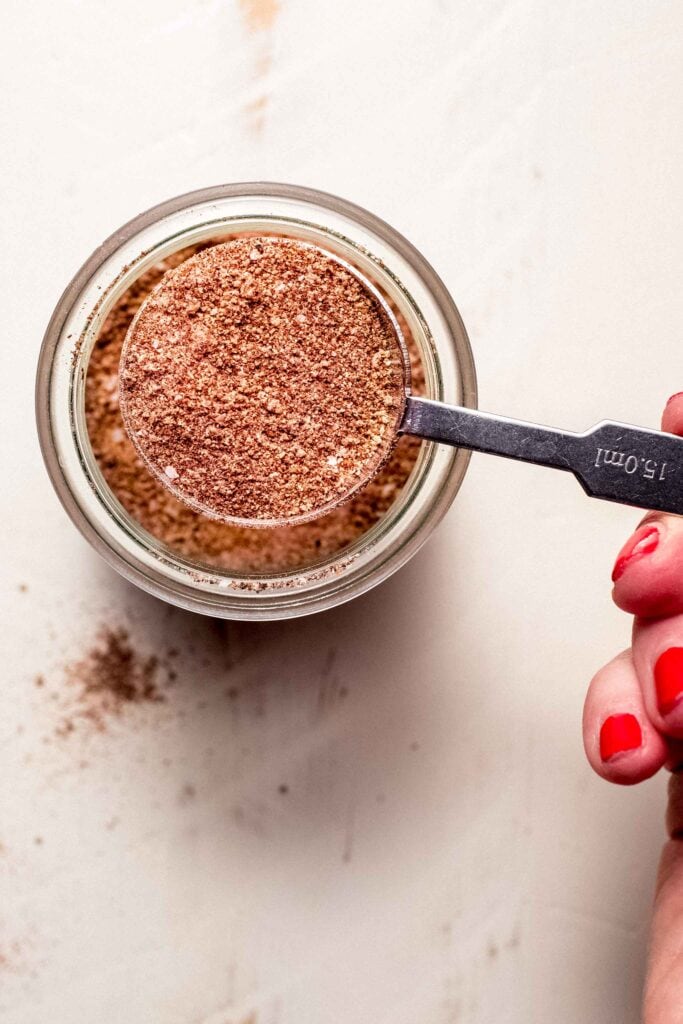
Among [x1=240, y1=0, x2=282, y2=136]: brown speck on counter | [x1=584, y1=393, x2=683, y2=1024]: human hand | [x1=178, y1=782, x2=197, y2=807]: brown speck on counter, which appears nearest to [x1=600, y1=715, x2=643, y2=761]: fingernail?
[x1=584, y1=393, x2=683, y2=1024]: human hand

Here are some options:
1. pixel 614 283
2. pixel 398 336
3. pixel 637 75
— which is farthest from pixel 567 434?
pixel 637 75

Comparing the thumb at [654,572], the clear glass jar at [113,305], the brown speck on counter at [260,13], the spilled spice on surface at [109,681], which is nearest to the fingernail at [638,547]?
the thumb at [654,572]

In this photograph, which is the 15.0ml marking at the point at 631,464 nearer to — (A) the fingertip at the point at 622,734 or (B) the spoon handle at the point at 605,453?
(B) the spoon handle at the point at 605,453

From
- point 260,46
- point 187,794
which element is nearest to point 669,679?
point 187,794

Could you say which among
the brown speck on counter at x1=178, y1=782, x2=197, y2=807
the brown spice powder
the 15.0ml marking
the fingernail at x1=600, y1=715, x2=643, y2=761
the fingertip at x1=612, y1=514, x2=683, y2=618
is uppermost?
the brown spice powder

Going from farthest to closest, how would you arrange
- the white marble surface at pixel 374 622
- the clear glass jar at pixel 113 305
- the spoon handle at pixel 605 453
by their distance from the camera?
the white marble surface at pixel 374 622 → the clear glass jar at pixel 113 305 → the spoon handle at pixel 605 453

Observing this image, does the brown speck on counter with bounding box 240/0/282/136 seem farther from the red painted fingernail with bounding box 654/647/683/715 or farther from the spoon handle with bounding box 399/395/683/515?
the red painted fingernail with bounding box 654/647/683/715
